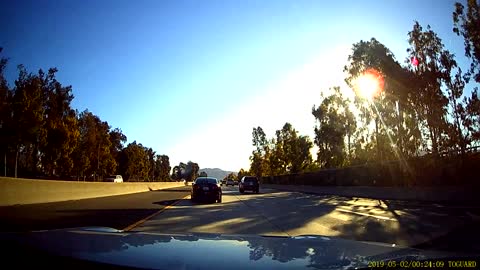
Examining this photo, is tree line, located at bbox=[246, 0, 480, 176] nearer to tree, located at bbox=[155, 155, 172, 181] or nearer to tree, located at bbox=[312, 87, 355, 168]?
tree, located at bbox=[312, 87, 355, 168]

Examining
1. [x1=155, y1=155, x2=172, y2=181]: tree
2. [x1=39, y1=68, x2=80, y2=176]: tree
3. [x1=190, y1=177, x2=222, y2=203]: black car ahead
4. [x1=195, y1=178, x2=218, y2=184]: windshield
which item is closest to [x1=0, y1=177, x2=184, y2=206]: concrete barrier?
[x1=190, y1=177, x2=222, y2=203]: black car ahead

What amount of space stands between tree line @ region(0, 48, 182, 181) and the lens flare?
35.6 m

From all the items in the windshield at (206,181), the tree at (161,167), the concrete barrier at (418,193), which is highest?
the tree at (161,167)

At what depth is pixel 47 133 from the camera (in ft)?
173

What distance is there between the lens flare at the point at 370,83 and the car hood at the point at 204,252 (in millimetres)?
43293

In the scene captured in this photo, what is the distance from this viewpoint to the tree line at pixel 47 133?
1711 inches

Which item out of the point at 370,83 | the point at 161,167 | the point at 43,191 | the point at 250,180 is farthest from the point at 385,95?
the point at 161,167

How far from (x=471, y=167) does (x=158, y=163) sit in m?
162

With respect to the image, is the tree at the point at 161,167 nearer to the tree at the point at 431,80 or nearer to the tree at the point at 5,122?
the tree at the point at 5,122

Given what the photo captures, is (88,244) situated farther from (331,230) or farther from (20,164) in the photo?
(20,164)

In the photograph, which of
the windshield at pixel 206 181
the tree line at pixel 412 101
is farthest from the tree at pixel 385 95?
the windshield at pixel 206 181

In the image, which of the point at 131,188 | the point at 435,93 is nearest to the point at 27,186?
the point at 131,188

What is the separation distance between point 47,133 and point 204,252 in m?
53.9

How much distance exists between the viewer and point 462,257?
381 centimetres
